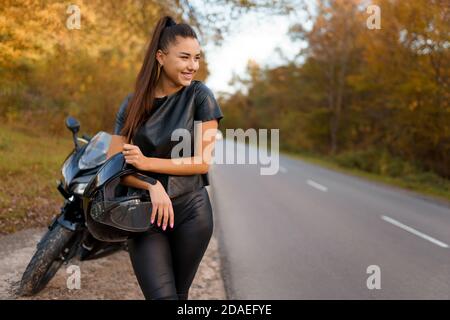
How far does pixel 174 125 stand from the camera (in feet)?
6.86

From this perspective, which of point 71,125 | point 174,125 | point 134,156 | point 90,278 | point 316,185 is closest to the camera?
point 134,156

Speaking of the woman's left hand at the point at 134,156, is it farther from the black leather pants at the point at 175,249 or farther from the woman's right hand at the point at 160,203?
the black leather pants at the point at 175,249

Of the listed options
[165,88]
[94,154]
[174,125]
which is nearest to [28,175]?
[94,154]

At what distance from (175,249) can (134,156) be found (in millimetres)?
508

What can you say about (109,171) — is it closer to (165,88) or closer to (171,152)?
(171,152)

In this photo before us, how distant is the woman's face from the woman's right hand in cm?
52

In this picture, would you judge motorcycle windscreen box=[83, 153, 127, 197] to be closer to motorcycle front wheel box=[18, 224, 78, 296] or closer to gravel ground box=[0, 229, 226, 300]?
gravel ground box=[0, 229, 226, 300]

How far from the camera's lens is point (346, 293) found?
4297 mm

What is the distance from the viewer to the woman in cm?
204

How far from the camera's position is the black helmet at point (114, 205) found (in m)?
2.00

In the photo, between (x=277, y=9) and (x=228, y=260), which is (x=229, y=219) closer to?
(x=228, y=260)

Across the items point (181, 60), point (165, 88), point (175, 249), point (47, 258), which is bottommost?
point (47, 258)

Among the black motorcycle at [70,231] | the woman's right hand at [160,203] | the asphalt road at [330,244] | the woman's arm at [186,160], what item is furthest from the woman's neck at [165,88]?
the asphalt road at [330,244]
